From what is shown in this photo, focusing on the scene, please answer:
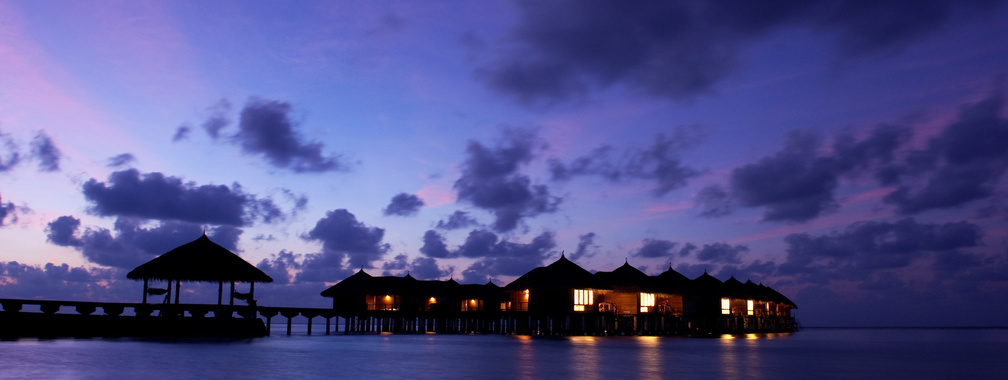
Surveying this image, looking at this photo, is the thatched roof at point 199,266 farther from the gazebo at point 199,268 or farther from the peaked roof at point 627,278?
the peaked roof at point 627,278

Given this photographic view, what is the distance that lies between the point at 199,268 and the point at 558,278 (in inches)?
883

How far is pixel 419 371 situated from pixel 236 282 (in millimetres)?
15784

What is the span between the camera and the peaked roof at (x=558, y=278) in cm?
4912

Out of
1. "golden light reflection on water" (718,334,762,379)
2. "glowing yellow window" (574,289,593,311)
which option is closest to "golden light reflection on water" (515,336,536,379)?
"golden light reflection on water" (718,334,762,379)

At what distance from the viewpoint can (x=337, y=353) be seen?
31922 millimetres

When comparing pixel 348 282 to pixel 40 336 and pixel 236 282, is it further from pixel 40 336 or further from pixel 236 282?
pixel 40 336

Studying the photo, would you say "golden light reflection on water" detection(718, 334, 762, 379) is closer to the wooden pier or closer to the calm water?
the calm water

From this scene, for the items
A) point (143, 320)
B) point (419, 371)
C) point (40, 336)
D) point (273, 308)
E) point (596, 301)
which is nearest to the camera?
point (419, 371)

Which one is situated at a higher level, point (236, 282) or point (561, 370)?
point (236, 282)

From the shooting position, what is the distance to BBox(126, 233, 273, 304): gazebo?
34.5 metres

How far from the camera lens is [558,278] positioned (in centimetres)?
4962

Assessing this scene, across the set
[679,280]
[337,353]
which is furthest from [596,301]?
[337,353]

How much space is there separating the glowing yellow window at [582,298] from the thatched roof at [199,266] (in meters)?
21.1

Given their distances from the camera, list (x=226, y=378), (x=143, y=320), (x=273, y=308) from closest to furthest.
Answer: (x=226, y=378)
(x=143, y=320)
(x=273, y=308)
